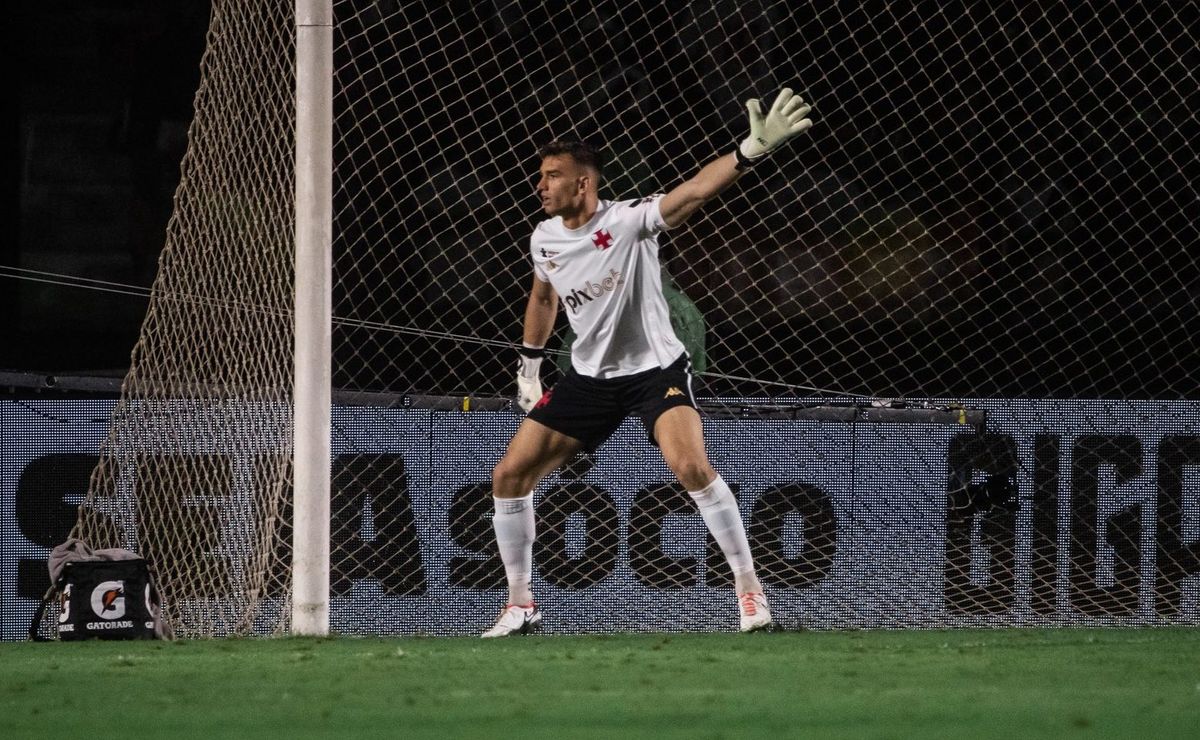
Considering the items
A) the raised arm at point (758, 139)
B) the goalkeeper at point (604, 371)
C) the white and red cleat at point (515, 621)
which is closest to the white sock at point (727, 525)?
the goalkeeper at point (604, 371)

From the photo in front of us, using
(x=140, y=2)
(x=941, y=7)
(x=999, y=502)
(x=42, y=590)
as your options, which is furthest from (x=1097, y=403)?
(x=140, y=2)

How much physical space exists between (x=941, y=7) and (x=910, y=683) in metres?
4.52

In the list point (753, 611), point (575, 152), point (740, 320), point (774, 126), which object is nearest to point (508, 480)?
point (753, 611)

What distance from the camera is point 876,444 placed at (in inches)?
249

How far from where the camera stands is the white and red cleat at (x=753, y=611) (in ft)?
16.5

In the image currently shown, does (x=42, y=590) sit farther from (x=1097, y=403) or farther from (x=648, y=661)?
(x=1097, y=403)

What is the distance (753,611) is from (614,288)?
1071 millimetres

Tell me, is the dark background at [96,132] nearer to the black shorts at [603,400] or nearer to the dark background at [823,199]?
the dark background at [823,199]

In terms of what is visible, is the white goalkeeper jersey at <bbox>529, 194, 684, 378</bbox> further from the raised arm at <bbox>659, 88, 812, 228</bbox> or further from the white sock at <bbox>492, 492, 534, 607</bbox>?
the white sock at <bbox>492, 492, 534, 607</bbox>

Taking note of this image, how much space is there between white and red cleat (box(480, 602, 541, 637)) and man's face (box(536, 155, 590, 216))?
125cm

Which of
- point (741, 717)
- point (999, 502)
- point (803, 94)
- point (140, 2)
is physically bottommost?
point (741, 717)

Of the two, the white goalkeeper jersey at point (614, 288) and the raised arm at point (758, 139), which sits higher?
the raised arm at point (758, 139)

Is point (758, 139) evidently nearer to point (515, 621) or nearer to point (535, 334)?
point (535, 334)

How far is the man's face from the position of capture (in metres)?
5.08
